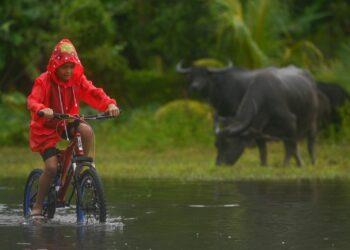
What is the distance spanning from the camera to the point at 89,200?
36.2 feet

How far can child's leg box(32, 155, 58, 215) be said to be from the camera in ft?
37.4

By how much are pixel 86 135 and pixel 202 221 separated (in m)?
1.42

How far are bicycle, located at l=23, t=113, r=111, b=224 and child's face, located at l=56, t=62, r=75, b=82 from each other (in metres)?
0.45

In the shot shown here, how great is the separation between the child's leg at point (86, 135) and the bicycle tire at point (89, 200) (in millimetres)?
267

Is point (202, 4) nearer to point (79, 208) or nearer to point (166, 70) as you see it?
point (166, 70)

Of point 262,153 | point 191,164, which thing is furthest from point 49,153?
point 262,153

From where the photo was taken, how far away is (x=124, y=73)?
3328 cm

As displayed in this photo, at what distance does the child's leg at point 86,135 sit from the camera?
442 inches

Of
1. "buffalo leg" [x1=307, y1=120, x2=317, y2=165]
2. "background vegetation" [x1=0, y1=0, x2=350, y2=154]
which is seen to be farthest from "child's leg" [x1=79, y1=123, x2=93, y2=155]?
"background vegetation" [x1=0, y1=0, x2=350, y2=154]

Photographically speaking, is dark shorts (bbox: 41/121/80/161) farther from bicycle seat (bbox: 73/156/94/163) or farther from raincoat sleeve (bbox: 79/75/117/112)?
raincoat sleeve (bbox: 79/75/117/112)

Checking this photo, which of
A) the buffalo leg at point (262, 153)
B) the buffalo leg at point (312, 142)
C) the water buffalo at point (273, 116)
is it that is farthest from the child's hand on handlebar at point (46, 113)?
the buffalo leg at point (312, 142)

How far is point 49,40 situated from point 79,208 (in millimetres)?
21049

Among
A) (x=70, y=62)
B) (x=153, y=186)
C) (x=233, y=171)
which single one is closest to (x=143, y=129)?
(x=233, y=171)

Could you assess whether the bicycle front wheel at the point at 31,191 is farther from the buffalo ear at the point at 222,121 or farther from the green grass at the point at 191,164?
the buffalo ear at the point at 222,121
